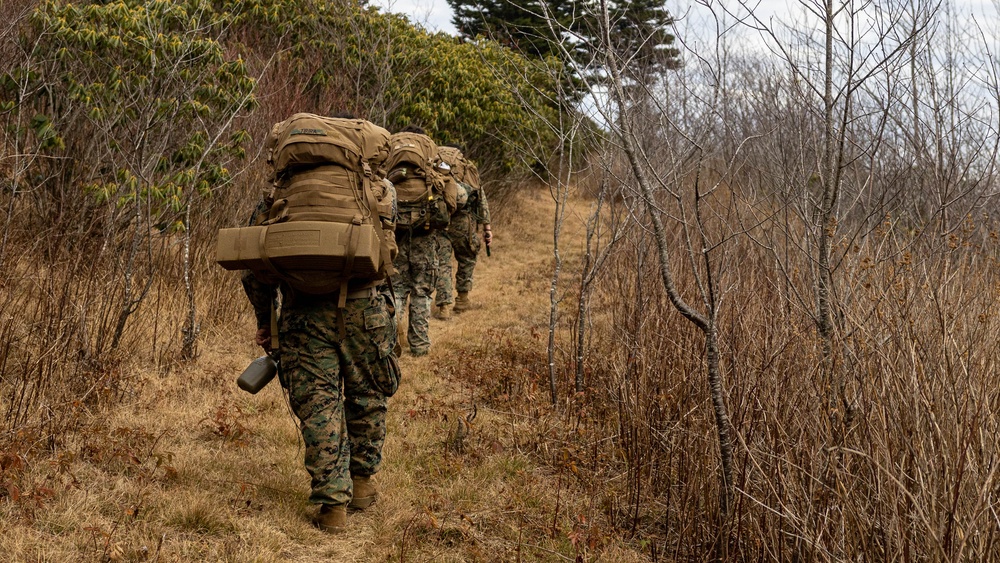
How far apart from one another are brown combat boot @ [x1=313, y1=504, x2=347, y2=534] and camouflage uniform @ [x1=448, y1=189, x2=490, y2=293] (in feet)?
15.5

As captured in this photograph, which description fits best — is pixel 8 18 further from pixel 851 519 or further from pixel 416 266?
pixel 851 519

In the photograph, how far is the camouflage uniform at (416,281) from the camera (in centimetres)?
646

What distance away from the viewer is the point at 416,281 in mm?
6500

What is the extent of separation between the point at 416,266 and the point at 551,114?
11175 mm

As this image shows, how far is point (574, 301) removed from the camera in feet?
30.7

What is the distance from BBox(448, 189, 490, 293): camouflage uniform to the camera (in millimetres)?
8039

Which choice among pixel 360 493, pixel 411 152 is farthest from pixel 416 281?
pixel 360 493

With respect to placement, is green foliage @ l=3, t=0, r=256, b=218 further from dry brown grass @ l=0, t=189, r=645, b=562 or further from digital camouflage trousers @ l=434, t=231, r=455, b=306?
digital camouflage trousers @ l=434, t=231, r=455, b=306

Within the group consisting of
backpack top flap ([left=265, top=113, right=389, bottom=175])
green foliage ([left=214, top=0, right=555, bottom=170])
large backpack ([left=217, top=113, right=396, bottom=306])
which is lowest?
large backpack ([left=217, top=113, right=396, bottom=306])

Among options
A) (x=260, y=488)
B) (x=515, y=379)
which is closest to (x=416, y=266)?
(x=515, y=379)

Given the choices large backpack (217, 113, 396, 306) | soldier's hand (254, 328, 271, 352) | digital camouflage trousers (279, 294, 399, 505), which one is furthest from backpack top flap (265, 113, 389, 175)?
soldier's hand (254, 328, 271, 352)

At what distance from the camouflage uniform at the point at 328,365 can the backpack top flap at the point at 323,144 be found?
0.53 meters

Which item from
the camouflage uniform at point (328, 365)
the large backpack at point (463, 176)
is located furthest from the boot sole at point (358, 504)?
the large backpack at point (463, 176)

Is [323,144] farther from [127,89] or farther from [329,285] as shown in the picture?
[127,89]
